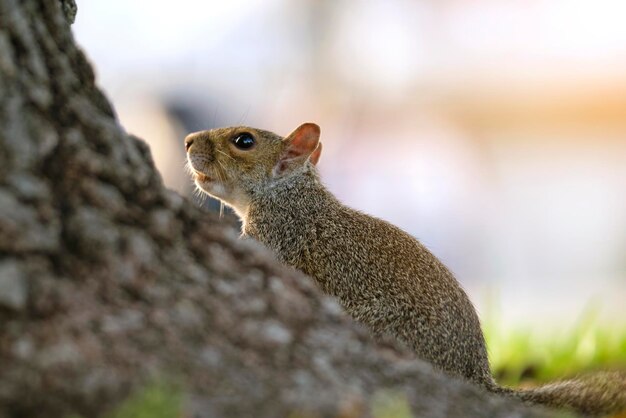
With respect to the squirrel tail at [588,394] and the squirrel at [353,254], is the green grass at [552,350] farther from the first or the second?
the squirrel tail at [588,394]

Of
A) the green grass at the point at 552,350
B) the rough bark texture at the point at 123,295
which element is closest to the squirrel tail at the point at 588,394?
the rough bark texture at the point at 123,295

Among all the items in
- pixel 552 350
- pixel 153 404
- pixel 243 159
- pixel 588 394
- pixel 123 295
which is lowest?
pixel 153 404

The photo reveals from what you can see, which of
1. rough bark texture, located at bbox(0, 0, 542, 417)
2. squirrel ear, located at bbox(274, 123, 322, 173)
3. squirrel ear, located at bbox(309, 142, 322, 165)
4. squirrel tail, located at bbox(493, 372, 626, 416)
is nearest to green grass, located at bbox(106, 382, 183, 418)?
rough bark texture, located at bbox(0, 0, 542, 417)

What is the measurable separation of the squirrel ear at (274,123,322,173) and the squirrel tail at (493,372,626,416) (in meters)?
1.85

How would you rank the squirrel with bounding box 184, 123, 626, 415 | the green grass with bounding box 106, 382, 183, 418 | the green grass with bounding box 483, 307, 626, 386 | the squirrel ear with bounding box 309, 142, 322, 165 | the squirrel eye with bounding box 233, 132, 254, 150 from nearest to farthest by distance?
the green grass with bounding box 106, 382, 183, 418, the squirrel with bounding box 184, 123, 626, 415, the green grass with bounding box 483, 307, 626, 386, the squirrel eye with bounding box 233, 132, 254, 150, the squirrel ear with bounding box 309, 142, 322, 165

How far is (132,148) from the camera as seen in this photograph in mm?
2395

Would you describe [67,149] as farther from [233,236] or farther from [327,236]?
[327,236]

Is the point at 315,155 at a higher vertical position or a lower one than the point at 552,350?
higher

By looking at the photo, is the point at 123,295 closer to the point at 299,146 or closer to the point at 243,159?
the point at 243,159

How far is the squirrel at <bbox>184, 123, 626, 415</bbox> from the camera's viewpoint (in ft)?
11.4

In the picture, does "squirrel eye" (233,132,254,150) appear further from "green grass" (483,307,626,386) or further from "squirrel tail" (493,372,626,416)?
"squirrel tail" (493,372,626,416)

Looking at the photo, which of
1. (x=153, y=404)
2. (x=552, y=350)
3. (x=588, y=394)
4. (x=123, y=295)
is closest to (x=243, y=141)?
(x=552, y=350)

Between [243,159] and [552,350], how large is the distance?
1712 millimetres

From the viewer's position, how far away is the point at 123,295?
6.94ft
